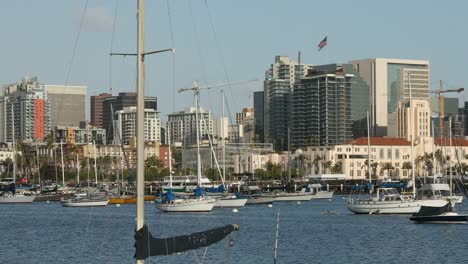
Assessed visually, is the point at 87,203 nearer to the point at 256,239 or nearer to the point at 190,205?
the point at 190,205

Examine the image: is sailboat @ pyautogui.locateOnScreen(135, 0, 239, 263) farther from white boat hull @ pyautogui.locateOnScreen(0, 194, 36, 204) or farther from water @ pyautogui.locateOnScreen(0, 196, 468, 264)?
white boat hull @ pyautogui.locateOnScreen(0, 194, 36, 204)

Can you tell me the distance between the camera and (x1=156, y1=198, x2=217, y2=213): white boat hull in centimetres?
11206

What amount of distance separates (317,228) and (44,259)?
35982 mm

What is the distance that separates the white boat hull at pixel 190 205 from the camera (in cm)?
11206

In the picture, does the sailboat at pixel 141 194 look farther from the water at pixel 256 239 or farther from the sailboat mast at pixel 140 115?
the water at pixel 256 239

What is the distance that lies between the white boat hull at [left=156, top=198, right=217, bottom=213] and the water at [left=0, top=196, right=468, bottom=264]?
150 centimetres

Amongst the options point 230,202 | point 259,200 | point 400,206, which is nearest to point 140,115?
point 400,206

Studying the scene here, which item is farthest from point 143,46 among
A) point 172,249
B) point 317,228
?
point 317,228

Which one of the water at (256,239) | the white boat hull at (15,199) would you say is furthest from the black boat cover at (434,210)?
the white boat hull at (15,199)

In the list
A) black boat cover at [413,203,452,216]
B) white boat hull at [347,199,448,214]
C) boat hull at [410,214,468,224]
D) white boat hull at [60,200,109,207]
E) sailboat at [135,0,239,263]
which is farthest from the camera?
white boat hull at [60,200,109,207]

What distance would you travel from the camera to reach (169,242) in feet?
102

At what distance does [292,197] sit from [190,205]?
171 feet

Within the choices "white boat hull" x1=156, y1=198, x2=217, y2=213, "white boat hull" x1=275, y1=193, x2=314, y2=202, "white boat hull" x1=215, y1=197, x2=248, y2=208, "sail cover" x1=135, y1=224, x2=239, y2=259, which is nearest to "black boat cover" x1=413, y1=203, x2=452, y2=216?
"white boat hull" x1=156, y1=198, x2=217, y2=213

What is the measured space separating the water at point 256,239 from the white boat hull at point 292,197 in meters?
41.9
